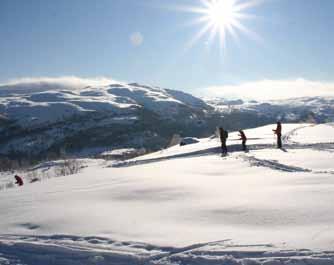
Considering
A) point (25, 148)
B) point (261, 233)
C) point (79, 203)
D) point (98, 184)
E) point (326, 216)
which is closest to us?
point (261, 233)

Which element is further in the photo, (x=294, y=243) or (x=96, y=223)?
(x=96, y=223)

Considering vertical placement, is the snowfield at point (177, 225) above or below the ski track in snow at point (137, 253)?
above

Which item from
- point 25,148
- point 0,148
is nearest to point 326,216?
point 25,148

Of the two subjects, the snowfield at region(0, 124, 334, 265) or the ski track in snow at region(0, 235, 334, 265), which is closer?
the ski track in snow at region(0, 235, 334, 265)

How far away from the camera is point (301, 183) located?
10.1 m

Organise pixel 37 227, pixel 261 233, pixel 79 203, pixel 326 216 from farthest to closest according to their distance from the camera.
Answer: pixel 79 203
pixel 37 227
pixel 326 216
pixel 261 233

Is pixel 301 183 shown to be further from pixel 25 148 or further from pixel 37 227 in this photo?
pixel 25 148

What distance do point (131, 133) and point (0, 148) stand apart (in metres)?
55.4

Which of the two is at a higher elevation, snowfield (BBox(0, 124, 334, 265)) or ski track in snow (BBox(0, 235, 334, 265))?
snowfield (BBox(0, 124, 334, 265))

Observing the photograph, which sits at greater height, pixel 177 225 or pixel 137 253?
pixel 177 225

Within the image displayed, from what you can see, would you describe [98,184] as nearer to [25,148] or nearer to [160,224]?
[160,224]

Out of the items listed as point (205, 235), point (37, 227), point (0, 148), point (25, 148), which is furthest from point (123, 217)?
point (0, 148)

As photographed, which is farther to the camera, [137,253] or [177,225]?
[177,225]

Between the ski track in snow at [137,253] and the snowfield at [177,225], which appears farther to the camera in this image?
the snowfield at [177,225]
